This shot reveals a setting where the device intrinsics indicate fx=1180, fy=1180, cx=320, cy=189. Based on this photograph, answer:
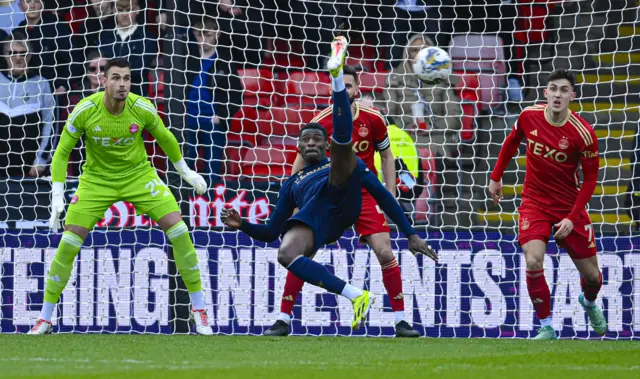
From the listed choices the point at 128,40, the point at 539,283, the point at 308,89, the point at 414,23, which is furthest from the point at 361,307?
the point at 414,23

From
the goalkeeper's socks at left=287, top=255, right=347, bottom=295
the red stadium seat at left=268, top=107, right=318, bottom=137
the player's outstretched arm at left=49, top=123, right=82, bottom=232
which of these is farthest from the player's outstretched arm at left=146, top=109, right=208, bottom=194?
the red stadium seat at left=268, top=107, right=318, bottom=137

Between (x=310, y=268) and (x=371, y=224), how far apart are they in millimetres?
1092

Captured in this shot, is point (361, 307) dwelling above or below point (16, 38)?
below

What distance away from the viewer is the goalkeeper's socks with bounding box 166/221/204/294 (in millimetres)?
8047

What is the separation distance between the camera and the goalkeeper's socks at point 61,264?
7.95 metres

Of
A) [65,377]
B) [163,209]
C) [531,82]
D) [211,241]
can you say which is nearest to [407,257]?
[211,241]

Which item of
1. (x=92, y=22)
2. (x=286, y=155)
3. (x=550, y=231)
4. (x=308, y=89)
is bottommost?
(x=550, y=231)

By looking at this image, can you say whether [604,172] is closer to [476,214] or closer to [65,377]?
[476,214]

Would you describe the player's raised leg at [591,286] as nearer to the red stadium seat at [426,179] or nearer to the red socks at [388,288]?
the red socks at [388,288]

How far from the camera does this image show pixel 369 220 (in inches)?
319

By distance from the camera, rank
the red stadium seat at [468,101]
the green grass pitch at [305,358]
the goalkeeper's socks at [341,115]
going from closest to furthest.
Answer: the green grass pitch at [305,358] < the goalkeeper's socks at [341,115] < the red stadium seat at [468,101]

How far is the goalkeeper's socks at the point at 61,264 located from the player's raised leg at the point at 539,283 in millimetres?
3042

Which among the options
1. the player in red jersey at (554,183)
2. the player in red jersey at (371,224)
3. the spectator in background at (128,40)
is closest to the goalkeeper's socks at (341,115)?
the player in red jersey at (371,224)

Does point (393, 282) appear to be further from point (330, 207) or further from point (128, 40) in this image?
point (128, 40)
